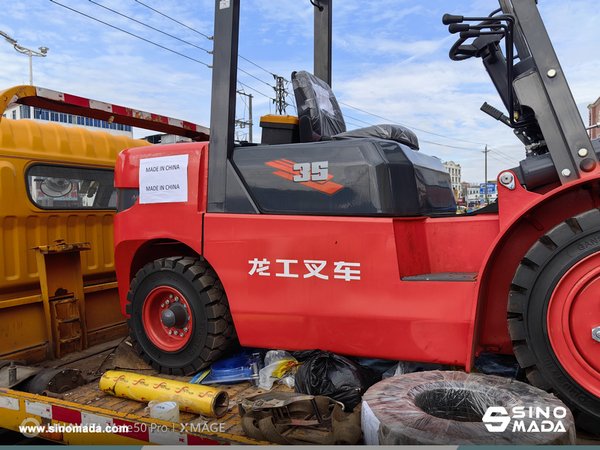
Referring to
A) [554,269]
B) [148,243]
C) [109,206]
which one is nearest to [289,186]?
[148,243]

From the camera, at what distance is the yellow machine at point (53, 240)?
3.94 metres

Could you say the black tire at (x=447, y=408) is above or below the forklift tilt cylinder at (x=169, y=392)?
above

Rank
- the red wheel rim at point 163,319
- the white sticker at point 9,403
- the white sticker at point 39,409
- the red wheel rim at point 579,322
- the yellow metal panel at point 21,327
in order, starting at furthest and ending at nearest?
1. the yellow metal panel at point 21,327
2. the red wheel rim at point 163,319
3. the white sticker at point 9,403
4. the white sticker at point 39,409
5. the red wheel rim at point 579,322

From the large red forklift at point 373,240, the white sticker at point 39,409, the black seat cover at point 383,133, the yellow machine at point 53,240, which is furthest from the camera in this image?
the yellow machine at point 53,240

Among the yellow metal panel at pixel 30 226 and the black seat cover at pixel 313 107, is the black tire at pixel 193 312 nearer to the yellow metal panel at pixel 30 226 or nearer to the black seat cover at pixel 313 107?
the yellow metal panel at pixel 30 226

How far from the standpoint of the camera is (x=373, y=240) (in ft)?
9.27

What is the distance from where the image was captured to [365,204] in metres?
2.89

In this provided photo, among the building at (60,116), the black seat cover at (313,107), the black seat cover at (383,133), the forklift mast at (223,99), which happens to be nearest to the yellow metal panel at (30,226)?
the building at (60,116)

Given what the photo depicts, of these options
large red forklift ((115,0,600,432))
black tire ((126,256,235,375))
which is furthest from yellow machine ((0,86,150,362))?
black tire ((126,256,235,375))

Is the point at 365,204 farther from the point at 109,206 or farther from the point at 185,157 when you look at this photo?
the point at 109,206

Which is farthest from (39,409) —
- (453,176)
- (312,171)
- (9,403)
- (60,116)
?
(60,116)

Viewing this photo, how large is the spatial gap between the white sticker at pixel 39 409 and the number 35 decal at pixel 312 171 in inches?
78.5

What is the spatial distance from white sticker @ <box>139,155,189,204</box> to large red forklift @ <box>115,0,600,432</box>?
0.01 metres

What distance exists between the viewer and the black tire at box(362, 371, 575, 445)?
1.80 metres
